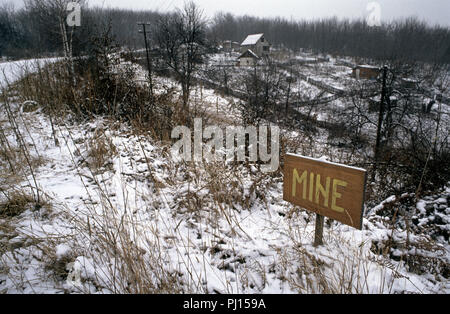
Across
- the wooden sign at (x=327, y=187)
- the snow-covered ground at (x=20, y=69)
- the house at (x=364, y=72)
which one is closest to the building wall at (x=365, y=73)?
the house at (x=364, y=72)

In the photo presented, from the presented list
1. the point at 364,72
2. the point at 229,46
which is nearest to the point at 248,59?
the point at 364,72

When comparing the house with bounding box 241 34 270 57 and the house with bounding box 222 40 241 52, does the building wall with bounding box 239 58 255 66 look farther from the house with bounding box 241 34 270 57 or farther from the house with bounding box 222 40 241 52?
the house with bounding box 222 40 241 52

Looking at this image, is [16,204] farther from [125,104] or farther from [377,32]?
[377,32]

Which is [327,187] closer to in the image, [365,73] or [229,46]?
[365,73]

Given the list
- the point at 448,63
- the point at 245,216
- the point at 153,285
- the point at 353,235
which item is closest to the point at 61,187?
the point at 153,285

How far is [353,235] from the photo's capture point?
2.33 m

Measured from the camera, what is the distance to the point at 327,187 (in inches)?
67.1

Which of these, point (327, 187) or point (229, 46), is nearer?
point (327, 187)

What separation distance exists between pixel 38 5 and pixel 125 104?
9.32m

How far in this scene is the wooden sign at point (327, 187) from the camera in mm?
1572

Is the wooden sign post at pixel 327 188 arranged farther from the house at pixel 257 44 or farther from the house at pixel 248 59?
the house at pixel 257 44

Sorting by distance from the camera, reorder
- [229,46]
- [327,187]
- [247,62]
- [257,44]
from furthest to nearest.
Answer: [229,46], [257,44], [247,62], [327,187]

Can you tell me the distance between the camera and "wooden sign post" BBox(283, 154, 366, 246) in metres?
1.57

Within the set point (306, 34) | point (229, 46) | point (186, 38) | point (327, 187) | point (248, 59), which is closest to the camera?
point (327, 187)
